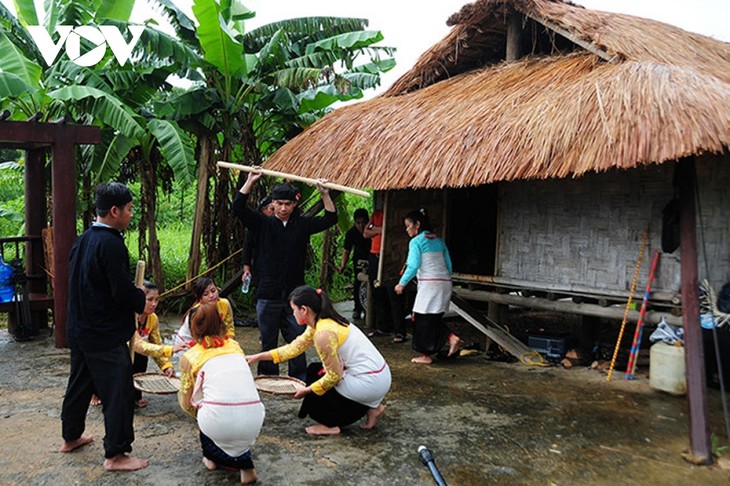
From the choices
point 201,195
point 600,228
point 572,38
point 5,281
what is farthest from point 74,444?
point 572,38

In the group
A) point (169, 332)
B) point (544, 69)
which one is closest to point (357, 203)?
point (169, 332)

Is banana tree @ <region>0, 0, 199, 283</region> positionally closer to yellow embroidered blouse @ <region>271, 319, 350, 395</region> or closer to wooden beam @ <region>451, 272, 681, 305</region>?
wooden beam @ <region>451, 272, 681, 305</region>

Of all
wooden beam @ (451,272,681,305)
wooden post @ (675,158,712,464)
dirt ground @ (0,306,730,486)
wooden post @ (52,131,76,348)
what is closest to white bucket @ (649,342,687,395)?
dirt ground @ (0,306,730,486)

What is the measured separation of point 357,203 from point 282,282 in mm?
11133

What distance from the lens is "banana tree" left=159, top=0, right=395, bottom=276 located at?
9102mm

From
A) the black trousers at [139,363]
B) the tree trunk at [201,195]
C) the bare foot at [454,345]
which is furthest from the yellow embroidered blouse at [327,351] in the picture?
the tree trunk at [201,195]

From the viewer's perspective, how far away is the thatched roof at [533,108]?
195 inches

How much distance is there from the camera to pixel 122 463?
4020 mm

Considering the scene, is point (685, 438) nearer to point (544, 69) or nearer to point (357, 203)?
point (544, 69)

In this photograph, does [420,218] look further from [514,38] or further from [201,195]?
[201,195]

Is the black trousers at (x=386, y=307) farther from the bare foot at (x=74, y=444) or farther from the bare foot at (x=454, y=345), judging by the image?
the bare foot at (x=74, y=444)

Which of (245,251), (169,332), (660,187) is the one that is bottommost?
(169,332)

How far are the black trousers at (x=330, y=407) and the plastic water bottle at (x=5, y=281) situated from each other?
15.5 ft

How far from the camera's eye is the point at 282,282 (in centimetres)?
557
